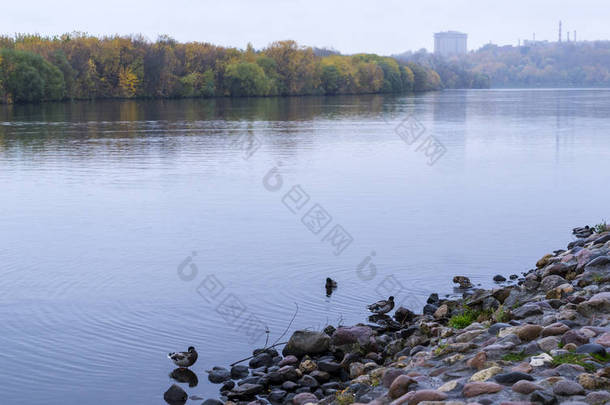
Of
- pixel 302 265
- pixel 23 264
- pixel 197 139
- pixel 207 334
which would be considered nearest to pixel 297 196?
pixel 302 265

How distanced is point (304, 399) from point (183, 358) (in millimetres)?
2049

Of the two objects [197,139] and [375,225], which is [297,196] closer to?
[375,225]

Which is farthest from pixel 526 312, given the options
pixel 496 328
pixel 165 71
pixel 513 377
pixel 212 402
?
pixel 165 71

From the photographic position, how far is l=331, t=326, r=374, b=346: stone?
9594 mm

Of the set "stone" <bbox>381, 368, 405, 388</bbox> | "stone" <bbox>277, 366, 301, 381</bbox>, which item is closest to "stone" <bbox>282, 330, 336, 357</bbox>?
"stone" <bbox>277, 366, 301, 381</bbox>

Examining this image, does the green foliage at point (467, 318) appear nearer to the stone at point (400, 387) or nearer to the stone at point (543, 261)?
the stone at point (400, 387)

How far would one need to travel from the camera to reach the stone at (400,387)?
7297mm

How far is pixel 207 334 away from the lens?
10742 mm

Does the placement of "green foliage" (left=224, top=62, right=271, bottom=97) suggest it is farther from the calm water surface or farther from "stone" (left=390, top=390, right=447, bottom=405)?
"stone" (left=390, top=390, right=447, bottom=405)

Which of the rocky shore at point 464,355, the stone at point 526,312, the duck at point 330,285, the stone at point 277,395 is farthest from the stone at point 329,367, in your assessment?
the duck at point 330,285

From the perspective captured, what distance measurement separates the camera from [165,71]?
4296 inches

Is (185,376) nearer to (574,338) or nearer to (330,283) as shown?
(330,283)

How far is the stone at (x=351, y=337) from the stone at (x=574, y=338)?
2.62 m

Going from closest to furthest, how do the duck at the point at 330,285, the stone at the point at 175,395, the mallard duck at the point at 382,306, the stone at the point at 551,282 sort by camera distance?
1. the stone at the point at 175,395
2. the stone at the point at 551,282
3. the mallard duck at the point at 382,306
4. the duck at the point at 330,285
